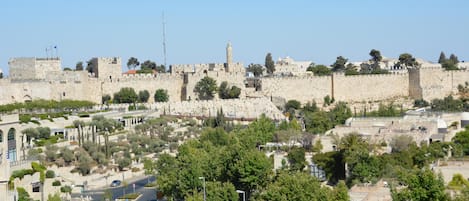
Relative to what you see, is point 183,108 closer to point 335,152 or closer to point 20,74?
point 20,74

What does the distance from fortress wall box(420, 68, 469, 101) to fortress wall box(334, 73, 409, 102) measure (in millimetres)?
1293

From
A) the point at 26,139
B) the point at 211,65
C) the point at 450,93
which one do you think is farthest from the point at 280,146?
the point at 450,93

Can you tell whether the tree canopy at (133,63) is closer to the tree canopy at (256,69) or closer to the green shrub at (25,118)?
the tree canopy at (256,69)

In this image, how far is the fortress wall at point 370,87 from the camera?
46250 millimetres

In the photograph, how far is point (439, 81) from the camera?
47.7 m

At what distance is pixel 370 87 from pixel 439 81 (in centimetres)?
384

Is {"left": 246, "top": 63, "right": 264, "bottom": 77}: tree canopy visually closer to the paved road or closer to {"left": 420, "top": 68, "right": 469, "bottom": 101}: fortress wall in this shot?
{"left": 420, "top": 68, "right": 469, "bottom": 101}: fortress wall

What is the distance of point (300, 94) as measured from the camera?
44.8 metres

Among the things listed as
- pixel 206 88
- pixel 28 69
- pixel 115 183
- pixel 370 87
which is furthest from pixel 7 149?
pixel 370 87

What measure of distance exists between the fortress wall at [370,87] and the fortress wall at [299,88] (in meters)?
0.74

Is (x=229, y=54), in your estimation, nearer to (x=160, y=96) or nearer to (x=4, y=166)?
(x=160, y=96)

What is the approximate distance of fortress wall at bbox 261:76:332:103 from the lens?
43756 mm

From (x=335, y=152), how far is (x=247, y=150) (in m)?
2.86

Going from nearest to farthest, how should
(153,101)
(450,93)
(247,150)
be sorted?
(247,150)
(153,101)
(450,93)
